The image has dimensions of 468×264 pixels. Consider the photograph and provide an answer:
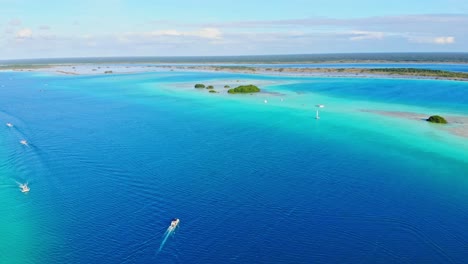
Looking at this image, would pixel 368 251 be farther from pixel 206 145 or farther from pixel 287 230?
pixel 206 145

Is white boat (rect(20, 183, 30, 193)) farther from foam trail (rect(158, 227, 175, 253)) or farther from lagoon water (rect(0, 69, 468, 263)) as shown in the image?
foam trail (rect(158, 227, 175, 253))

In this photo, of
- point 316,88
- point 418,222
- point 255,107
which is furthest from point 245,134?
point 316,88

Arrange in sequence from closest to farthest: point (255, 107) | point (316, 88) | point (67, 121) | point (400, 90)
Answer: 1. point (67, 121)
2. point (255, 107)
3. point (400, 90)
4. point (316, 88)

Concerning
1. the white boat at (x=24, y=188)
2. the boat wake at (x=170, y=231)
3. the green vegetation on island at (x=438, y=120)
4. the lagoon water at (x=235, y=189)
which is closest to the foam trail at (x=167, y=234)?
the boat wake at (x=170, y=231)

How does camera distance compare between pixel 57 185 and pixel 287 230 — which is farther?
pixel 57 185

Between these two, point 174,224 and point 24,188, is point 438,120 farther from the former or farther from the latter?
point 24,188

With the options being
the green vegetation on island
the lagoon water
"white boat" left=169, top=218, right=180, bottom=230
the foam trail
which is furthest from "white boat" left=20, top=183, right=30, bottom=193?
the green vegetation on island

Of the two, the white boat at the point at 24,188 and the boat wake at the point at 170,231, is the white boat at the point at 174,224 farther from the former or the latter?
the white boat at the point at 24,188

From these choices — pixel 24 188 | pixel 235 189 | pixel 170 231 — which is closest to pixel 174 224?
pixel 170 231
